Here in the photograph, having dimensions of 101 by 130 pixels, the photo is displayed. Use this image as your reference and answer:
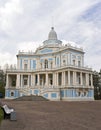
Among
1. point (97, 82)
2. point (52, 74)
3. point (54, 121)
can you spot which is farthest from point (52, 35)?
point (54, 121)

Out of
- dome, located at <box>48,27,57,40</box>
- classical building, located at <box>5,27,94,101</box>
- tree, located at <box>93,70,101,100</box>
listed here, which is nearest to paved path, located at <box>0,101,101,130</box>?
classical building, located at <box>5,27,94,101</box>

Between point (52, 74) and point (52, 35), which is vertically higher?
point (52, 35)

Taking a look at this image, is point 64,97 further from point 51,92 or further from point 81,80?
point 81,80

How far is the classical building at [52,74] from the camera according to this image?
47656 mm

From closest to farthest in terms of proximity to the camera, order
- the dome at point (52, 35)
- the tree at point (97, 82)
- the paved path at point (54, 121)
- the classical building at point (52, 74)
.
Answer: the paved path at point (54, 121), the classical building at point (52, 74), the dome at point (52, 35), the tree at point (97, 82)

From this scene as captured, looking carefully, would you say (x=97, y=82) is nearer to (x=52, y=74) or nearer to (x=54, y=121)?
(x=52, y=74)

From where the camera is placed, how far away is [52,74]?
53.9m

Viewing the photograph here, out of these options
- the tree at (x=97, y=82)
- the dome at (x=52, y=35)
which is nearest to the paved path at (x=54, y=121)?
the dome at (x=52, y=35)

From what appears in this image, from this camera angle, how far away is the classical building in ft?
156

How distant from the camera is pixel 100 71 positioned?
63.9 m

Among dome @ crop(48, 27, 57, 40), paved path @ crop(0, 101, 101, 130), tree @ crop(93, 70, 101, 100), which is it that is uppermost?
dome @ crop(48, 27, 57, 40)

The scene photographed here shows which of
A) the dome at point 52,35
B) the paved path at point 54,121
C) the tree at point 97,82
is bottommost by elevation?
the paved path at point 54,121

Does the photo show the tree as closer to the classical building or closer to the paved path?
the classical building

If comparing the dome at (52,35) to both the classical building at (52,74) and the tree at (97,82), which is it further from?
the tree at (97,82)
